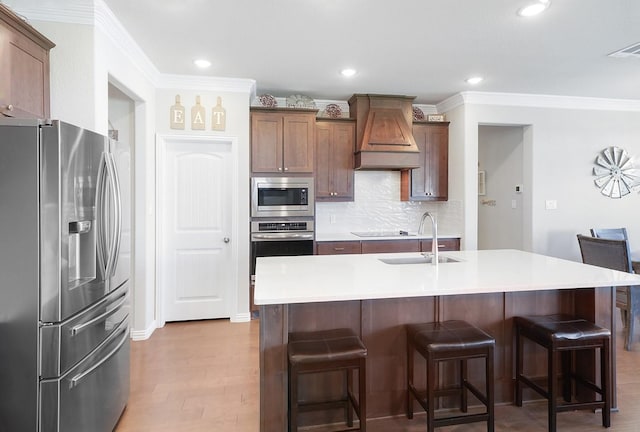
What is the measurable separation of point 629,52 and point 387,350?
10.9 feet

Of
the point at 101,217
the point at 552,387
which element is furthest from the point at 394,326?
the point at 101,217

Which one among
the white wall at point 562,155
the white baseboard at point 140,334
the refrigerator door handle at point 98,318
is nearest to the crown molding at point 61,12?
the refrigerator door handle at point 98,318

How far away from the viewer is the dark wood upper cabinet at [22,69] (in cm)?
179

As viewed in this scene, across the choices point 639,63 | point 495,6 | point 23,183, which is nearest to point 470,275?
point 495,6

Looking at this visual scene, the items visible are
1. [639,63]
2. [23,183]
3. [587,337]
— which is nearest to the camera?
[23,183]

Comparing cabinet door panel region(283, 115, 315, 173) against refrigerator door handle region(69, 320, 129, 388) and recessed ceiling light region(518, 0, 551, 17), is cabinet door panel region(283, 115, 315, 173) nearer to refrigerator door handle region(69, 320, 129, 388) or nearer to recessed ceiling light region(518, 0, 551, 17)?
recessed ceiling light region(518, 0, 551, 17)

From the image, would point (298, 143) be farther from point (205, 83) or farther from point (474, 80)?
point (474, 80)

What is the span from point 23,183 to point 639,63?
484cm

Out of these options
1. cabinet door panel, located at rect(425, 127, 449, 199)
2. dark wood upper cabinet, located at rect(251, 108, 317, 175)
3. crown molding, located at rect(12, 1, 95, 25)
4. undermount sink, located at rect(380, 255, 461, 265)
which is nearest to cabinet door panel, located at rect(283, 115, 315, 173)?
dark wood upper cabinet, located at rect(251, 108, 317, 175)

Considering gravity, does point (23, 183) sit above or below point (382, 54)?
below

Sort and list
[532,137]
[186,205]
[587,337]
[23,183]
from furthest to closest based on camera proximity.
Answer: [532,137]
[186,205]
[587,337]
[23,183]

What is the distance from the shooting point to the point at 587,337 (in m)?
1.99

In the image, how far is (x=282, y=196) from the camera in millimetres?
3988

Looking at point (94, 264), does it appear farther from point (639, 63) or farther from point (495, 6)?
point (639, 63)
